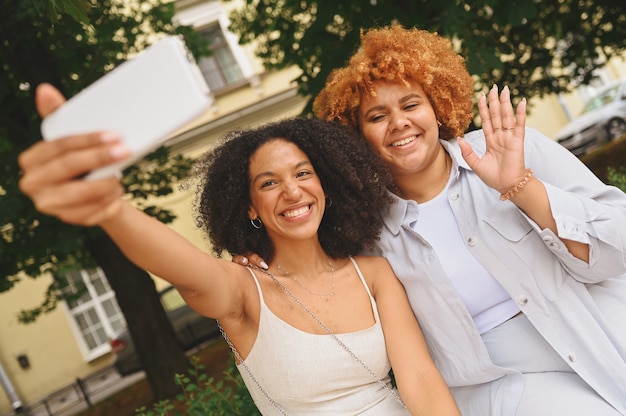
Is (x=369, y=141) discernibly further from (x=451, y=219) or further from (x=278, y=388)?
(x=278, y=388)

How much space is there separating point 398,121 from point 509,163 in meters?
0.57

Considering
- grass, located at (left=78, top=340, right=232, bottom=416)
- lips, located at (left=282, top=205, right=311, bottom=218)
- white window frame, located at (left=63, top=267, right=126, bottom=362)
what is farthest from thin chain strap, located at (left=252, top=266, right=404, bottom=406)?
white window frame, located at (left=63, top=267, right=126, bottom=362)

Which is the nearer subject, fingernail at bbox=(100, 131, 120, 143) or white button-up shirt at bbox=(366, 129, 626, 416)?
fingernail at bbox=(100, 131, 120, 143)

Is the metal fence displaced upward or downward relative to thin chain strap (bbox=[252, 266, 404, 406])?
downward

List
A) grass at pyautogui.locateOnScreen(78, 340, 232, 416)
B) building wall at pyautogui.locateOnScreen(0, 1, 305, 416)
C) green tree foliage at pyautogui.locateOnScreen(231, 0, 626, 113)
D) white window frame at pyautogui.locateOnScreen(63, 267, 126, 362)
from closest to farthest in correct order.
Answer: green tree foliage at pyautogui.locateOnScreen(231, 0, 626, 113) < grass at pyautogui.locateOnScreen(78, 340, 232, 416) < building wall at pyautogui.locateOnScreen(0, 1, 305, 416) < white window frame at pyautogui.locateOnScreen(63, 267, 126, 362)

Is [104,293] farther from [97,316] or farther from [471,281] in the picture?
[471,281]

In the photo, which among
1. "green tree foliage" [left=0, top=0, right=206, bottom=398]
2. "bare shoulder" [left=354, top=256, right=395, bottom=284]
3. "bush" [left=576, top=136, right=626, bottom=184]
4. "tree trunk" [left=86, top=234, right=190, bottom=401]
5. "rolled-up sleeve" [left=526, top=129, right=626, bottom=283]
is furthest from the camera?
"bush" [left=576, top=136, right=626, bottom=184]

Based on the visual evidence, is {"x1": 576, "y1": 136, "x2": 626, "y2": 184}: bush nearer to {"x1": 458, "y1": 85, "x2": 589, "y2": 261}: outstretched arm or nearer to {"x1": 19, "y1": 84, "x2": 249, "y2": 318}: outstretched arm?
{"x1": 458, "y1": 85, "x2": 589, "y2": 261}: outstretched arm

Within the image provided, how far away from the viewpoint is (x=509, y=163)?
2.19 m

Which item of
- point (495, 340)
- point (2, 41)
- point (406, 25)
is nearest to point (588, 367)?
point (495, 340)

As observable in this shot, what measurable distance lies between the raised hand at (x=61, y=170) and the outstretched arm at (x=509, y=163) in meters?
1.49

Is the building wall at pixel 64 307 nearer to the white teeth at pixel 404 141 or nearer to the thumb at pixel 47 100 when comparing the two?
the white teeth at pixel 404 141

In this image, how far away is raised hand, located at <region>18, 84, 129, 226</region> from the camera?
3.85 ft

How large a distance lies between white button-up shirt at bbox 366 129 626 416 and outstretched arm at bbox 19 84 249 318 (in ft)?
3.85
